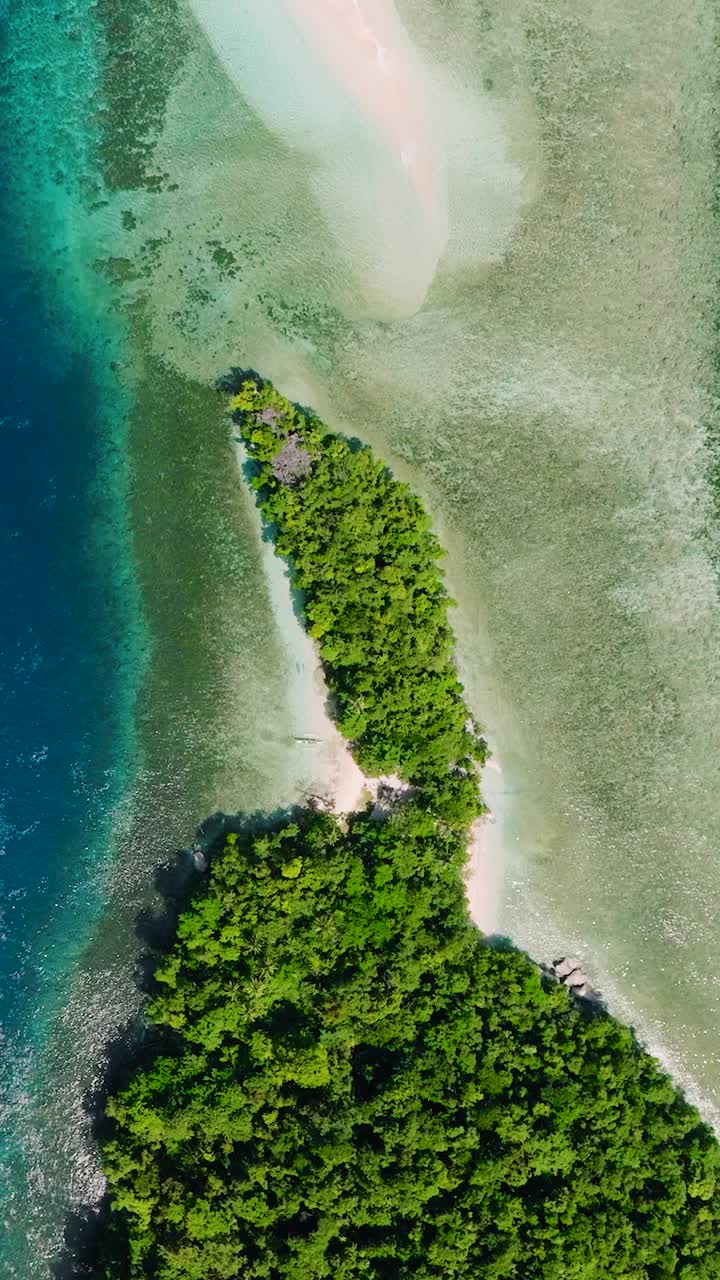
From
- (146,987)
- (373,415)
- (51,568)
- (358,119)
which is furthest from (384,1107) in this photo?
(358,119)

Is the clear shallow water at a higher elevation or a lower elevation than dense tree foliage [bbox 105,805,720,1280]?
higher

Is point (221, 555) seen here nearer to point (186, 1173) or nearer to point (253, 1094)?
point (253, 1094)

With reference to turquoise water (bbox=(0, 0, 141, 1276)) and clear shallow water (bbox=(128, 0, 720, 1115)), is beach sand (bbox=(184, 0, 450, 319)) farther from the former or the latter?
turquoise water (bbox=(0, 0, 141, 1276))

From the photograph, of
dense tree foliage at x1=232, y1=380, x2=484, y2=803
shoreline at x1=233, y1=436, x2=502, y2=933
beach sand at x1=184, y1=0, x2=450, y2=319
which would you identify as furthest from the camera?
shoreline at x1=233, y1=436, x2=502, y2=933

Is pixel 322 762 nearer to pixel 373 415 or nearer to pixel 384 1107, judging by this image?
pixel 384 1107

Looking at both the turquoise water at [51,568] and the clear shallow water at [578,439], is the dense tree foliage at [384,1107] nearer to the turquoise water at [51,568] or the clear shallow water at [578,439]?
the clear shallow water at [578,439]

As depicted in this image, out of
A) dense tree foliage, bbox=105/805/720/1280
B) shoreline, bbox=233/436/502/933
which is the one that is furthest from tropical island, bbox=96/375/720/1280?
shoreline, bbox=233/436/502/933

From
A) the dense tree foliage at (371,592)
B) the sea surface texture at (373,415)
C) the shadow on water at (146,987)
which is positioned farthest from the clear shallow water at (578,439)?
the shadow on water at (146,987)
